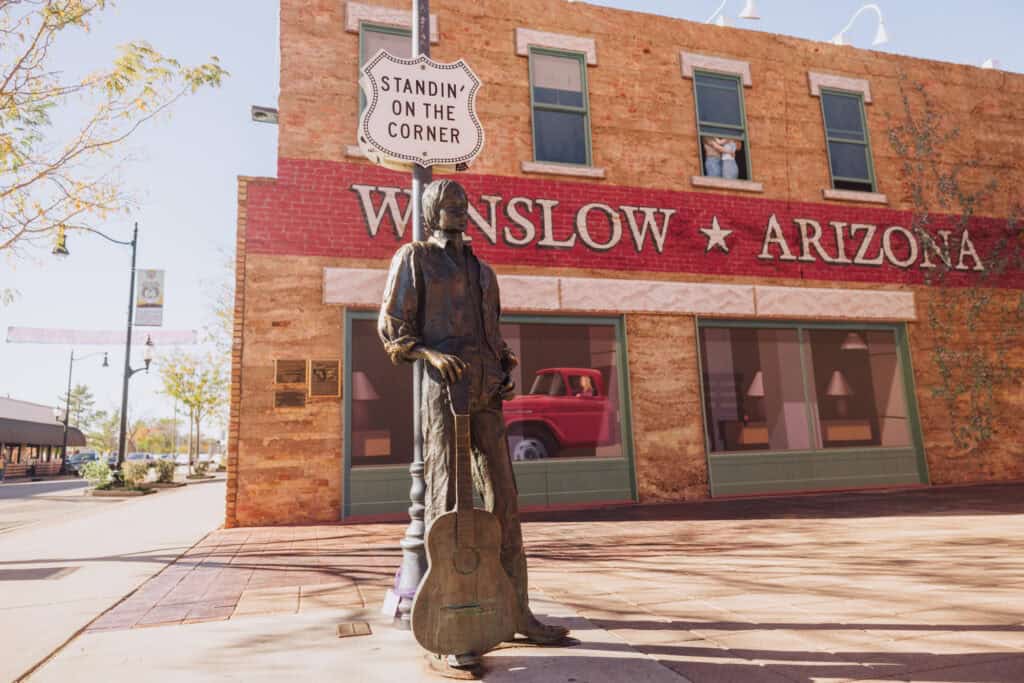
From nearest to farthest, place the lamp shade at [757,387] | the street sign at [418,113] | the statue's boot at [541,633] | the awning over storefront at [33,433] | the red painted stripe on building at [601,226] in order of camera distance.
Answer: the statue's boot at [541,633] < the street sign at [418,113] < the red painted stripe on building at [601,226] < the lamp shade at [757,387] < the awning over storefront at [33,433]

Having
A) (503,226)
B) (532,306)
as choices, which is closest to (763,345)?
(532,306)

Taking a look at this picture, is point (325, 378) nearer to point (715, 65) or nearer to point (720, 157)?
point (720, 157)

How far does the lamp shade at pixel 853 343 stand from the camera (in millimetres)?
11359

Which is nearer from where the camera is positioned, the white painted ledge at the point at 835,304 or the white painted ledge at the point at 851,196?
the white painted ledge at the point at 835,304

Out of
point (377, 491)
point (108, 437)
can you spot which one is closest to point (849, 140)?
point (377, 491)

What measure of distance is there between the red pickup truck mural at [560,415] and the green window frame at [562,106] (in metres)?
3.57

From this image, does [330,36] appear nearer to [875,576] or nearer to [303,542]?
[303,542]

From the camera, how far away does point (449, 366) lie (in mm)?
2959

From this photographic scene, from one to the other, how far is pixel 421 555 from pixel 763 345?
28.7ft

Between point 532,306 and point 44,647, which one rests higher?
point 532,306

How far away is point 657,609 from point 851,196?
10319 millimetres

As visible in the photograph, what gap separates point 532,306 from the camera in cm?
966

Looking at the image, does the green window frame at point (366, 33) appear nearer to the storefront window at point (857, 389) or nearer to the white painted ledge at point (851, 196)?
the white painted ledge at point (851, 196)

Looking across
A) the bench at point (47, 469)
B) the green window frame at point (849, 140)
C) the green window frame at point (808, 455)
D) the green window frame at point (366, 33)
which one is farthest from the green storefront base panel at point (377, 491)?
the bench at point (47, 469)
